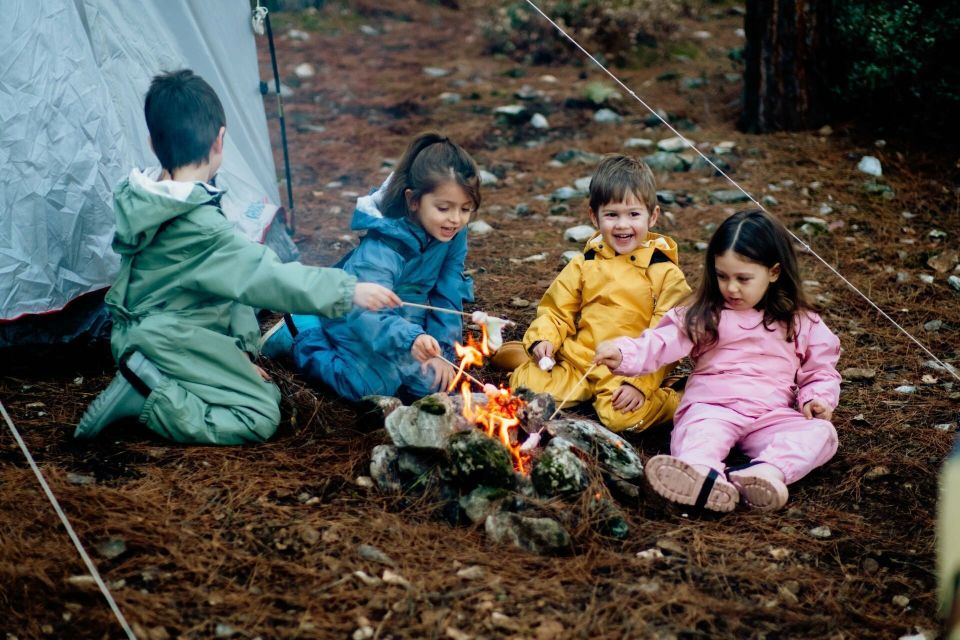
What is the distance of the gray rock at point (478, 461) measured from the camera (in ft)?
10.4

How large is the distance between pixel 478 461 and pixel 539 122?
5564mm

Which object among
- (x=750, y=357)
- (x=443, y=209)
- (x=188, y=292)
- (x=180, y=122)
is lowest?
(x=750, y=357)

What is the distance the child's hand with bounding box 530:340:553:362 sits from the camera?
404cm

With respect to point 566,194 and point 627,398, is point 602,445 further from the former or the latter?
point 566,194

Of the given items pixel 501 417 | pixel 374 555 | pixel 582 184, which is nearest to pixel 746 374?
pixel 501 417

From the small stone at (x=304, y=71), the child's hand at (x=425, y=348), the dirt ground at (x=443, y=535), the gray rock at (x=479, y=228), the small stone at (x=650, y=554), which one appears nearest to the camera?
the dirt ground at (x=443, y=535)

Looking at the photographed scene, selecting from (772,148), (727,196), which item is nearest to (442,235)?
(727,196)

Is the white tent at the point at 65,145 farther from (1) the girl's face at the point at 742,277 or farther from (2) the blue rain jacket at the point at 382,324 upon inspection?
(1) the girl's face at the point at 742,277

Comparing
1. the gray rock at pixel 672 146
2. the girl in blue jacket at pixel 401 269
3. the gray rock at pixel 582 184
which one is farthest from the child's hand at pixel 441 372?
the gray rock at pixel 672 146

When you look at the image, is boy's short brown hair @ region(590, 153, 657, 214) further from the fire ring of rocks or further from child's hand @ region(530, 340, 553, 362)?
the fire ring of rocks

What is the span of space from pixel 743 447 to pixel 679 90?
5948mm

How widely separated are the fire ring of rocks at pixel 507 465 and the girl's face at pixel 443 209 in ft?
2.72

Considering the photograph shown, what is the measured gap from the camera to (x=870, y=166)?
6.86 meters

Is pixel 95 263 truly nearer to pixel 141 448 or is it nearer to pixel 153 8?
pixel 141 448
